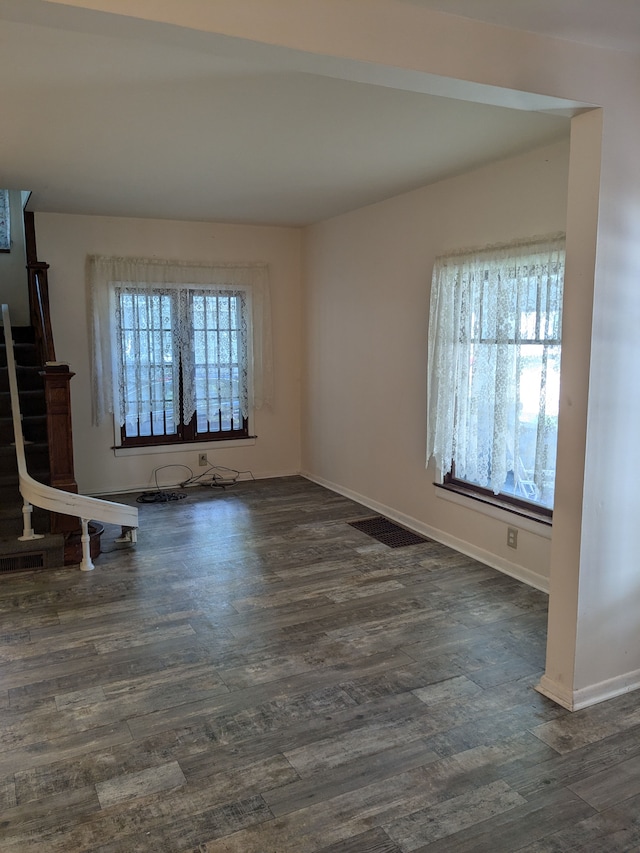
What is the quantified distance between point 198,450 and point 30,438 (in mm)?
1669

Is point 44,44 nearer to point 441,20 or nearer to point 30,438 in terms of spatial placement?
point 441,20

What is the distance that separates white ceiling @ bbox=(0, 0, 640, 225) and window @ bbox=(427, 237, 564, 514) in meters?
0.68

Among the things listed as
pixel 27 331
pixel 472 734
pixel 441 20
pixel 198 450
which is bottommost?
pixel 472 734

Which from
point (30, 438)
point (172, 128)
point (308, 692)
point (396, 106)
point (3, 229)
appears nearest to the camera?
point (308, 692)

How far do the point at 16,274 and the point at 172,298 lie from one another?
5.99 feet

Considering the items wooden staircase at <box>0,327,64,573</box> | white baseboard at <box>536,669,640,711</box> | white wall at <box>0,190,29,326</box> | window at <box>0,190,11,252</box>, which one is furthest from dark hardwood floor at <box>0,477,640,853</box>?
window at <box>0,190,11,252</box>

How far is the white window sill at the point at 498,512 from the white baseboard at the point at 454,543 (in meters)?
0.26

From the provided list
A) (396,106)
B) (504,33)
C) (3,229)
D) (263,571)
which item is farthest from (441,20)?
(3,229)

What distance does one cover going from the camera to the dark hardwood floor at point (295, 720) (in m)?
2.00

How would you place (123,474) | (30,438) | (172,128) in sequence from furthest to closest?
(123,474), (30,438), (172,128)

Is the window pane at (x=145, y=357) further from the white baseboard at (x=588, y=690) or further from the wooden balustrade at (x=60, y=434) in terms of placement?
the white baseboard at (x=588, y=690)

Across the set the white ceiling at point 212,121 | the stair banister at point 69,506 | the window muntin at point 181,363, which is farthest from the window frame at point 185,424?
the stair banister at point 69,506

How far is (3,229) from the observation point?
6.54 m

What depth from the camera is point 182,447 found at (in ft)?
20.6
